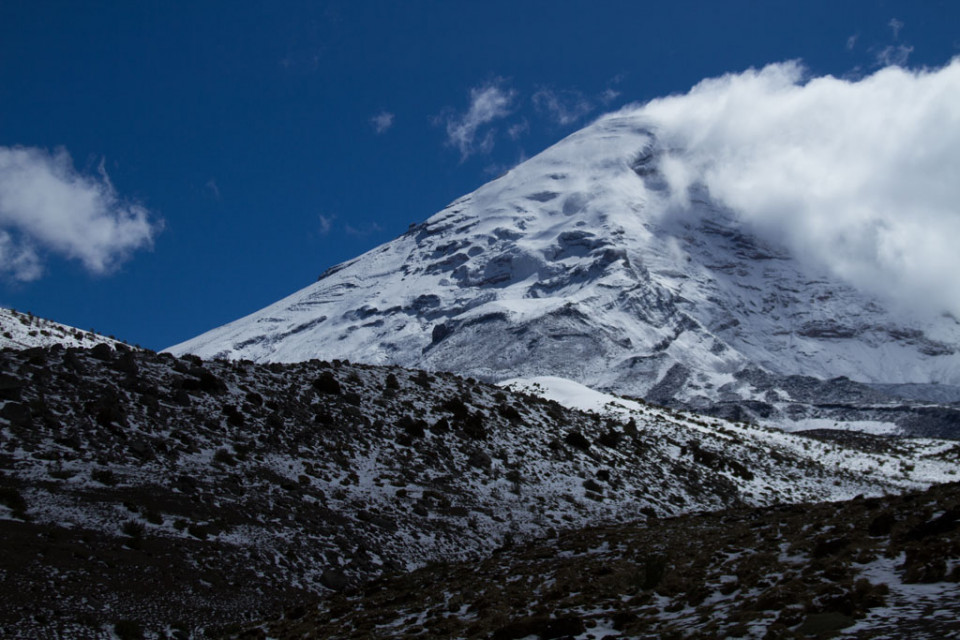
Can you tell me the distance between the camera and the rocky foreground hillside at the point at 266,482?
16453 mm

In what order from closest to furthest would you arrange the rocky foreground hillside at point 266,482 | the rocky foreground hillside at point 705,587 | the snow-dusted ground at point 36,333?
1. the rocky foreground hillside at point 705,587
2. the rocky foreground hillside at point 266,482
3. the snow-dusted ground at point 36,333

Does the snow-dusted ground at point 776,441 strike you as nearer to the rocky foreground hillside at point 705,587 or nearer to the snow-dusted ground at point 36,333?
the snow-dusted ground at point 36,333

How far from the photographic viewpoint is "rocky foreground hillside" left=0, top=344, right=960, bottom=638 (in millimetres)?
16453

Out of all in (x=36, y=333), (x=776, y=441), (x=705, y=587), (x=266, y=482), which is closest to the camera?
(x=705, y=587)

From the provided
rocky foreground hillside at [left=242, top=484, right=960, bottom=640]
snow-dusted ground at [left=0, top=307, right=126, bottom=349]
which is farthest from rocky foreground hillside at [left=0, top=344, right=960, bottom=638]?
snow-dusted ground at [left=0, top=307, right=126, bottom=349]

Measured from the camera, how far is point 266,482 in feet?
73.2

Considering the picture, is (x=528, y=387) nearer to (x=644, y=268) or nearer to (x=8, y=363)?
(x=8, y=363)

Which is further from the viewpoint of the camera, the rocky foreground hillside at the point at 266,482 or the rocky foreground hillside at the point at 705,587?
the rocky foreground hillside at the point at 266,482

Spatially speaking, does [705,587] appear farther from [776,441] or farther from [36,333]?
[776,441]

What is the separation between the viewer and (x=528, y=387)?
177 feet

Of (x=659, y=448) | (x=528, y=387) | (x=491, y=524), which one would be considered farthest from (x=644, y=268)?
(x=491, y=524)

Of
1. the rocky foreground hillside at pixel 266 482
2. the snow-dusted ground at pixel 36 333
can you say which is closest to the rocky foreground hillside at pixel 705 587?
the rocky foreground hillside at pixel 266 482

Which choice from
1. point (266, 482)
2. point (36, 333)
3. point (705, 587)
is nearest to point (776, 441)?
point (266, 482)

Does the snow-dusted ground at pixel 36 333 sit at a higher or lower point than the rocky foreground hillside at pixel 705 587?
higher
